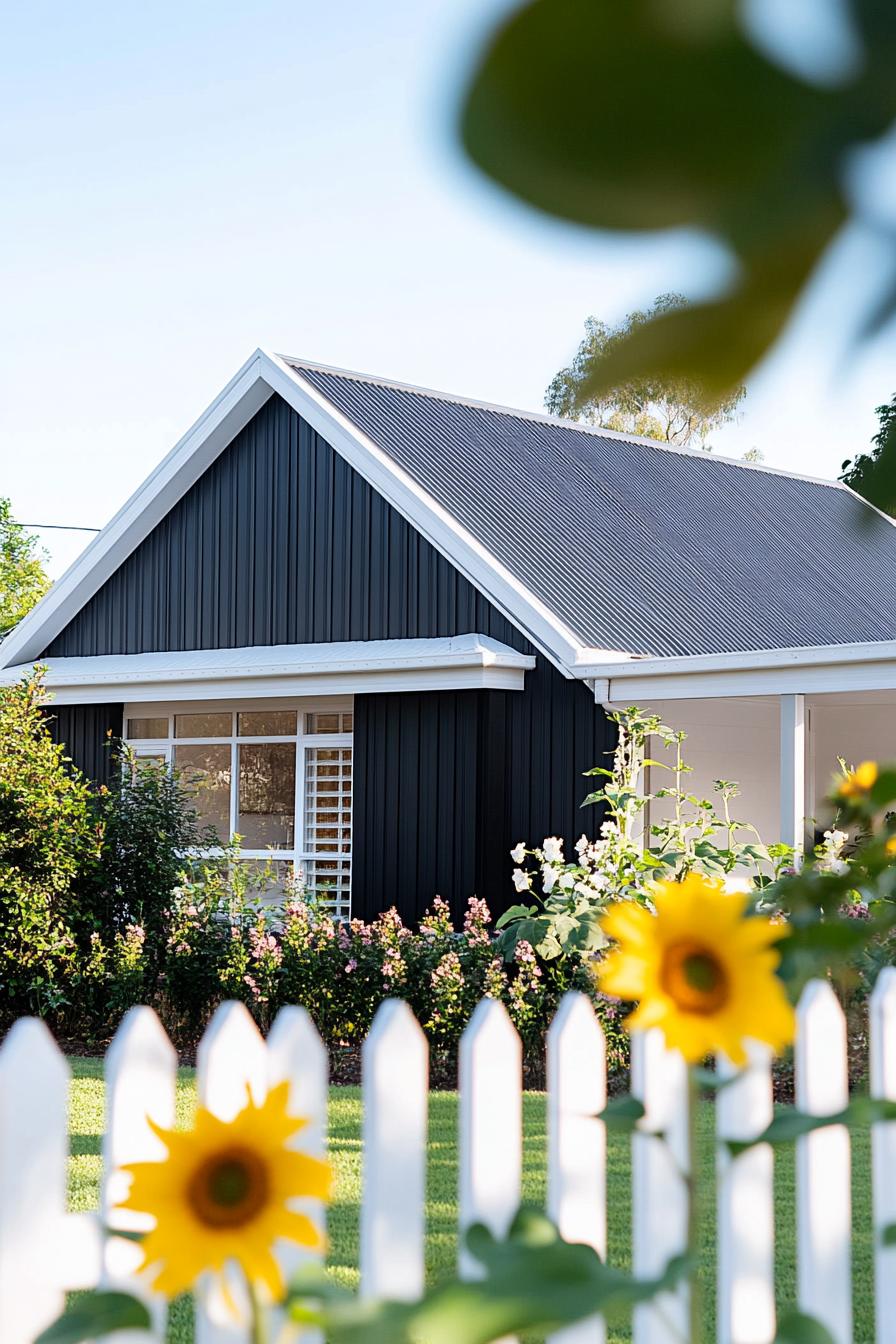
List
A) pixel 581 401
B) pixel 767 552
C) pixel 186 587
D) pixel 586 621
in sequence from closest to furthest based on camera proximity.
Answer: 1. pixel 581 401
2. pixel 586 621
3. pixel 186 587
4. pixel 767 552

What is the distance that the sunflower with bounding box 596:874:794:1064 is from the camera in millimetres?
1088

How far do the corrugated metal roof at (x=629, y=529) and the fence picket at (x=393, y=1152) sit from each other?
1059cm

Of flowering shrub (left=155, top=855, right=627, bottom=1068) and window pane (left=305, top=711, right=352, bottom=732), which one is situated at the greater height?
window pane (left=305, top=711, right=352, bottom=732)

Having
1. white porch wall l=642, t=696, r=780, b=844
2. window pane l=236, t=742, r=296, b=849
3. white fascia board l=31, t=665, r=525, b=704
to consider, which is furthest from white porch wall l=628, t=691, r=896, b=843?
window pane l=236, t=742, r=296, b=849

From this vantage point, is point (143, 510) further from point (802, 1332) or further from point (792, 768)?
point (802, 1332)

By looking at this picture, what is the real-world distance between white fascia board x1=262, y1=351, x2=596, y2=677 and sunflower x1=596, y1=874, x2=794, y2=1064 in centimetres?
1113

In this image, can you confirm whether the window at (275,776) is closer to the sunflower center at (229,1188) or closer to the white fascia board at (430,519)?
the white fascia board at (430,519)

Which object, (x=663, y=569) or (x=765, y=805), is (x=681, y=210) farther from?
(x=765, y=805)

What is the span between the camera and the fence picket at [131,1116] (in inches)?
77.7

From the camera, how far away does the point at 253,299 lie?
0.55m

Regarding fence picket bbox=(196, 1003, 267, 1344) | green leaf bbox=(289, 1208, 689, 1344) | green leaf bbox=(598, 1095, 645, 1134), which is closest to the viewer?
green leaf bbox=(289, 1208, 689, 1344)

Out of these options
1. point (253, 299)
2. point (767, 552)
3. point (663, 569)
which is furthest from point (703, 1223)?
point (767, 552)

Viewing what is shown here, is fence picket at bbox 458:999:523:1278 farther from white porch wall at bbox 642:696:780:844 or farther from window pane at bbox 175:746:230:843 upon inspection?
window pane at bbox 175:746:230:843

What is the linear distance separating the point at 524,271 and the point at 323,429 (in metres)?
14.1
